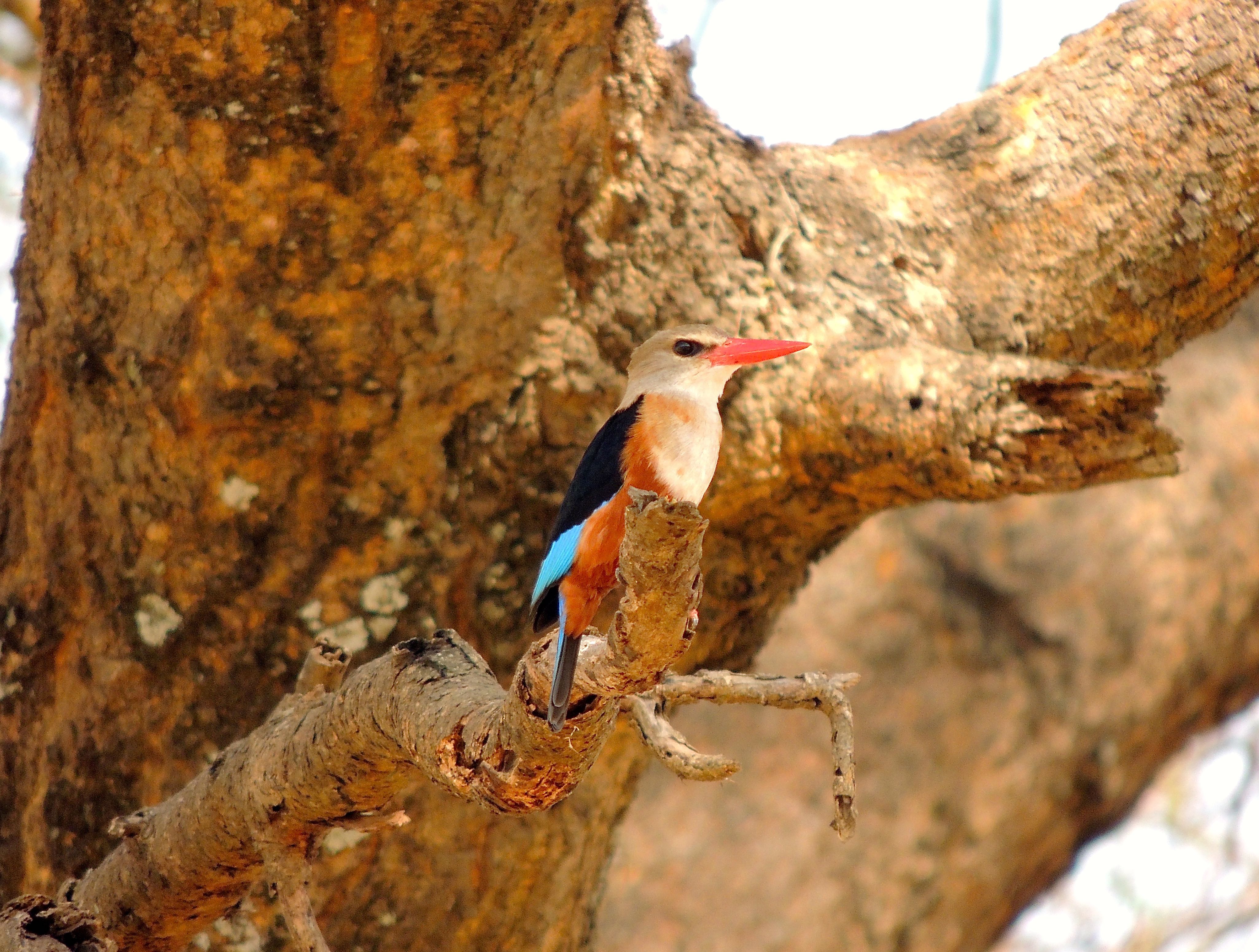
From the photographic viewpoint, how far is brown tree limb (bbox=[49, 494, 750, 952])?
1424 millimetres

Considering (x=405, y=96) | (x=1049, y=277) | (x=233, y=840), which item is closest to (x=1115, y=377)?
(x=1049, y=277)

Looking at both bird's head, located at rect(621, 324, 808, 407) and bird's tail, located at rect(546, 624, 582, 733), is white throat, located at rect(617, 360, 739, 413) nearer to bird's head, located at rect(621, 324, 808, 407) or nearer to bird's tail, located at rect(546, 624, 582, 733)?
bird's head, located at rect(621, 324, 808, 407)

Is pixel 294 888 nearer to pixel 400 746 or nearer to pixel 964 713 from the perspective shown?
pixel 400 746

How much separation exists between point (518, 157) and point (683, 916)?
11.1 ft

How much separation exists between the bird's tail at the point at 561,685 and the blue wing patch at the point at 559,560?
55 cm

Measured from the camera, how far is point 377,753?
73.6 inches

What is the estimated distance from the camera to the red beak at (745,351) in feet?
8.35

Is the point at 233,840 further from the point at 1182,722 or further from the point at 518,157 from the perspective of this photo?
the point at 1182,722

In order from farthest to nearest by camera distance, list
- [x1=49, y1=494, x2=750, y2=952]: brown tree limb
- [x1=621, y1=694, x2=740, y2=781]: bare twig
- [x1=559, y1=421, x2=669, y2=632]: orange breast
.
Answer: [x1=559, y1=421, x2=669, y2=632]: orange breast → [x1=621, y1=694, x2=740, y2=781]: bare twig → [x1=49, y1=494, x2=750, y2=952]: brown tree limb

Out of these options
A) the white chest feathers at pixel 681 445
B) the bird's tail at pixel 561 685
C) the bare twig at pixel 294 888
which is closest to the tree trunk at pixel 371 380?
the white chest feathers at pixel 681 445

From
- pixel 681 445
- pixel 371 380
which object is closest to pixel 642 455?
pixel 681 445

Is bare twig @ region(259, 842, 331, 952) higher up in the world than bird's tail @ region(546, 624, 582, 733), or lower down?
lower down

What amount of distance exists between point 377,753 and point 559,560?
1.69ft

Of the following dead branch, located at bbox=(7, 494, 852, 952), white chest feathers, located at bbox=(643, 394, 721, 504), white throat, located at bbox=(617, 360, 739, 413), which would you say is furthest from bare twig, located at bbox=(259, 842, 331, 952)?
white throat, located at bbox=(617, 360, 739, 413)
